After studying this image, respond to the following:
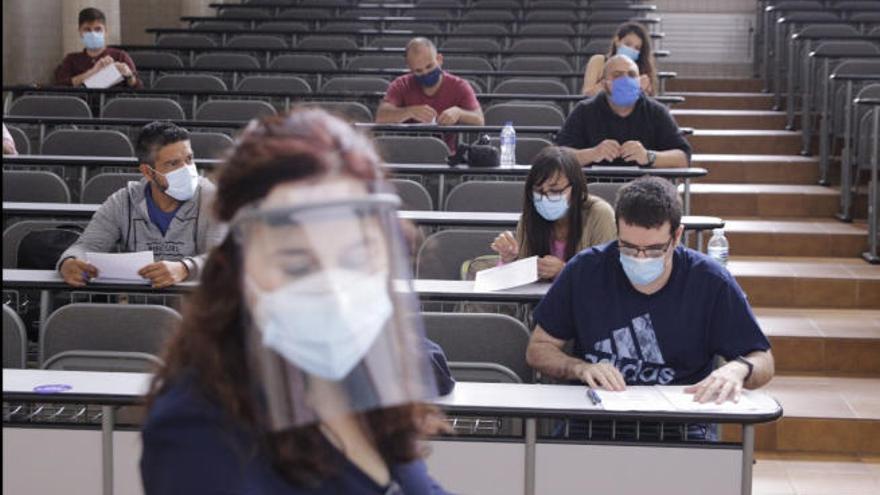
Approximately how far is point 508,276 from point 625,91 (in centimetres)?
236

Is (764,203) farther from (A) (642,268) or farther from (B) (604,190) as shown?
(A) (642,268)

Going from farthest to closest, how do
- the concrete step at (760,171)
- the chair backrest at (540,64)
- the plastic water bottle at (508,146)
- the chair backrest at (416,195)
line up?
1. the chair backrest at (540,64)
2. the concrete step at (760,171)
3. the plastic water bottle at (508,146)
4. the chair backrest at (416,195)

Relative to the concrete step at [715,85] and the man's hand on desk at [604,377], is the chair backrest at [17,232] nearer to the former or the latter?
the man's hand on desk at [604,377]

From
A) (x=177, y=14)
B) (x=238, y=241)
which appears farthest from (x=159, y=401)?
(x=177, y=14)

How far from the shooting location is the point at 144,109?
8055mm

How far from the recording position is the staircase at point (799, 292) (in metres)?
4.87

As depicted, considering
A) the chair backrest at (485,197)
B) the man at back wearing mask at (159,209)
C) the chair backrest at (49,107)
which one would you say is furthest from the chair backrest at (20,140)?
the chair backrest at (485,197)

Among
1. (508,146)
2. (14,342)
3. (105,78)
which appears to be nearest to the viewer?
(14,342)

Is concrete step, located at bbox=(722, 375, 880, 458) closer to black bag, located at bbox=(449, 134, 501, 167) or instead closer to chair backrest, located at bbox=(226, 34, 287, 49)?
black bag, located at bbox=(449, 134, 501, 167)

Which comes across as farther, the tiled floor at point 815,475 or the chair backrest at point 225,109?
the chair backrest at point 225,109

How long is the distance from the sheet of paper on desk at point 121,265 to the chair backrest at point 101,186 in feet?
5.42

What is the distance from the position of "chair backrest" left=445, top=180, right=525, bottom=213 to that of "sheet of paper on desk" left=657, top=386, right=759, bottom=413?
257 centimetres

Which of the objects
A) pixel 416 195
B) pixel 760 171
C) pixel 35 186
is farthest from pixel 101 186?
pixel 760 171

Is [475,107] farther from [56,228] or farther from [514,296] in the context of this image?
[514,296]
